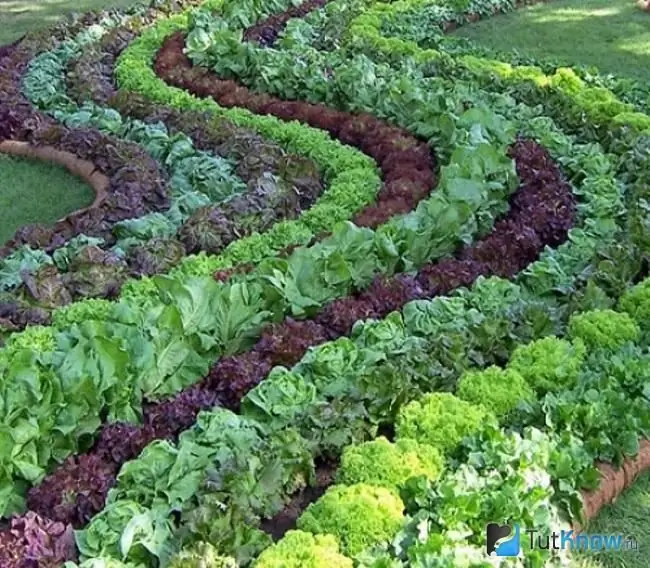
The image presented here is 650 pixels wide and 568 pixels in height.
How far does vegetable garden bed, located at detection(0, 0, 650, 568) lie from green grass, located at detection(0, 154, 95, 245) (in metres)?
0.34

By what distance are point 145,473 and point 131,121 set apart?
6.77m

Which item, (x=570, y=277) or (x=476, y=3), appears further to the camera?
(x=476, y=3)

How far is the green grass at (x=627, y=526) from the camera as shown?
538cm

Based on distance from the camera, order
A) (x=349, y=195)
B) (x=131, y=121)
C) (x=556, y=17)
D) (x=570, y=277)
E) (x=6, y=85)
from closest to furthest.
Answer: (x=570, y=277) < (x=349, y=195) < (x=131, y=121) < (x=6, y=85) < (x=556, y=17)

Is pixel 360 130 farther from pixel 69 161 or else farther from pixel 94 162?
pixel 69 161

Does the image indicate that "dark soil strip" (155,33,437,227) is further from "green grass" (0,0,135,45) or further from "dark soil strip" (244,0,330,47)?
"green grass" (0,0,135,45)

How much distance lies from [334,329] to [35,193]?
16.2ft

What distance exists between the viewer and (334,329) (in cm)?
691

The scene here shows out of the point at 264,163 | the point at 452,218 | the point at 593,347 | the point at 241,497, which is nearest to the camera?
the point at 241,497

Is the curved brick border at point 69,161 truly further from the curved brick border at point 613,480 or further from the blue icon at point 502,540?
the blue icon at point 502,540

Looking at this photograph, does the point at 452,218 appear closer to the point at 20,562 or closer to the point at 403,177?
the point at 403,177

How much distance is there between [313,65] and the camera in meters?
12.1

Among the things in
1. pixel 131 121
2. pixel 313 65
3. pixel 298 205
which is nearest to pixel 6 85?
pixel 131 121

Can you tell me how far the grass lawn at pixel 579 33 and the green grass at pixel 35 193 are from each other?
6602 millimetres
